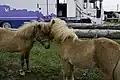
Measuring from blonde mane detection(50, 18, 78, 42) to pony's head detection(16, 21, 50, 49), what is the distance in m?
0.30

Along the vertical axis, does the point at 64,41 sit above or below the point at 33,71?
above

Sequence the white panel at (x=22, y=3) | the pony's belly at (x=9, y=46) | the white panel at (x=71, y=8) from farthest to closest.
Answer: the white panel at (x=71, y=8), the white panel at (x=22, y=3), the pony's belly at (x=9, y=46)

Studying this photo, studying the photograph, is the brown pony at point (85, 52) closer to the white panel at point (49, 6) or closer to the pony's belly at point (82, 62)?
the pony's belly at point (82, 62)

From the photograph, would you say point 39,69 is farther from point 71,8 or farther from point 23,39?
point 71,8

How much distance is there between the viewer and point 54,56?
662 cm

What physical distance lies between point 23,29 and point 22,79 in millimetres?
955

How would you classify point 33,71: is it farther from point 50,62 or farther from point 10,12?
point 10,12

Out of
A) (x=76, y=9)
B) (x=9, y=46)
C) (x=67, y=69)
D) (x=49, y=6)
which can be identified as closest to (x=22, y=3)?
(x=49, y=6)

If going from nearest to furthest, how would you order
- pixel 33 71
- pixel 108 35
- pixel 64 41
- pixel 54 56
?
pixel 64 41 < pixel 33 71 < pixel 108 35 < pixel 54 56

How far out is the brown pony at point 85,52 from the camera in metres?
3.63

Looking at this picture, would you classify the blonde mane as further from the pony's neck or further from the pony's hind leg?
the pony's neck

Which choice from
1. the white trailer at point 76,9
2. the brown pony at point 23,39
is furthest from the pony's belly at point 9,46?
the white trailer at point 76,9

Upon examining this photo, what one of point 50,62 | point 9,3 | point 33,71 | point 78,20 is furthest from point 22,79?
point 78,20

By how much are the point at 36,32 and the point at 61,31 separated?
2.63 feet
